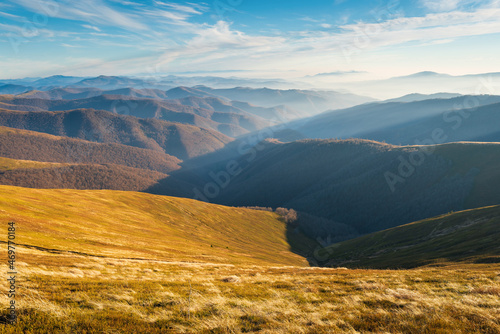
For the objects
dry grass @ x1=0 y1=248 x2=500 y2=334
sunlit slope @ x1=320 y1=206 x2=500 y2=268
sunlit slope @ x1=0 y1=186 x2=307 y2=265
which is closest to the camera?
dry grass @ x1=0 y1=248 x2=500 y2=334

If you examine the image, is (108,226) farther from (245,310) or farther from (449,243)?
(449,243)

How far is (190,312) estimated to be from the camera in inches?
574

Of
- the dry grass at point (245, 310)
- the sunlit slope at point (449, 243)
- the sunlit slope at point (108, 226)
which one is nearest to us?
the dry grass at point (245, 310)

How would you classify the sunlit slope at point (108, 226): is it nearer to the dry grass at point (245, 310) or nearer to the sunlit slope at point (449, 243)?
the dry grass at point (245, 310)

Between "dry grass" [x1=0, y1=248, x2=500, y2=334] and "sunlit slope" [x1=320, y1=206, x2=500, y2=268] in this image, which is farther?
"sunlit slope" [x1=320, y1=206, x2=500, y2=268]

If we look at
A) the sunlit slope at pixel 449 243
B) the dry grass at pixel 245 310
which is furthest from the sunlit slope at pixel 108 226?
the sunlit slope at pixel 449 243

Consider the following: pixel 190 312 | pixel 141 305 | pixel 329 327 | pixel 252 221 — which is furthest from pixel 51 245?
pixel 252 221

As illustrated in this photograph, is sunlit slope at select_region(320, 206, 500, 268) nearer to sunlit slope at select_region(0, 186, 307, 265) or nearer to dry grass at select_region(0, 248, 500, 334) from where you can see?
dry grass at select_region(0, 248, 500, 334)

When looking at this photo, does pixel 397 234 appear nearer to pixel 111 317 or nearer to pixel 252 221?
pixel 252 221

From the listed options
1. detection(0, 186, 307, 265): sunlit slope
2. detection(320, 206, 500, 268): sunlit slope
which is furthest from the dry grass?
detection(320, 206, 500, 268): sunlit slope

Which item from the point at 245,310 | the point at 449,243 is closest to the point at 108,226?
the point at 245,310

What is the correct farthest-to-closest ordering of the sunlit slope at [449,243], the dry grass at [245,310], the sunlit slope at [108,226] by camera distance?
1. the sunlit slope at [449,243]
2. the sunlit slope at [108,226]
3. the dry grass at [245,310]

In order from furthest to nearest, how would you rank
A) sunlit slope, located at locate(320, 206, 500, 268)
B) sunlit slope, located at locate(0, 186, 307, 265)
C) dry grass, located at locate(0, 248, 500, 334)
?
1. sunlit slope, located at locate(320, 206, 500, 268)
2. sunlit slope, located at locate(0, 186, 307, 265)
3. dry grass, located at locate(0, 248, 500, 334)

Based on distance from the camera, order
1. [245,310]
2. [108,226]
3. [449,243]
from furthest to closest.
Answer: [108,226], [449,243], [245,310]
